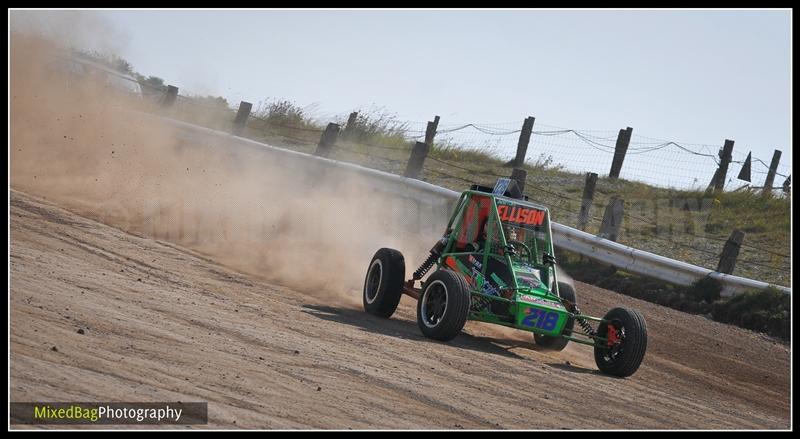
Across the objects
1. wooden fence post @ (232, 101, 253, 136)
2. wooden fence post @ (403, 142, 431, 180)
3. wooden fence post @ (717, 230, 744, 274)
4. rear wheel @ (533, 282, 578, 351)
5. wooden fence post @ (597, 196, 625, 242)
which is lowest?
rear wheel @ (533, 282, 578, 351)

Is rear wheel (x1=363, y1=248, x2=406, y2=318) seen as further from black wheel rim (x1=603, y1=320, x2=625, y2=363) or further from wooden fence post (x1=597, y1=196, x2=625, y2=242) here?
wooden fence post (x1=597, y1=196, x2=625, y2=242)

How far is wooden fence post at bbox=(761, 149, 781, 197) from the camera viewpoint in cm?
1922

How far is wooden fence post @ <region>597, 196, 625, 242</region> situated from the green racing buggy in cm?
509

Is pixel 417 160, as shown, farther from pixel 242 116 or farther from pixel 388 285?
pixel 388 285

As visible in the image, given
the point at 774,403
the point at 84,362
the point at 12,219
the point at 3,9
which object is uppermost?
the point at 3,9

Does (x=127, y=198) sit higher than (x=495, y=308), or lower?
higher

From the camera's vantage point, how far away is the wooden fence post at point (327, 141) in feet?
68.7

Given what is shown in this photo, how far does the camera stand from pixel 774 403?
9148 millimetres

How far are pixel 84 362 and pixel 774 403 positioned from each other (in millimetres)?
6459

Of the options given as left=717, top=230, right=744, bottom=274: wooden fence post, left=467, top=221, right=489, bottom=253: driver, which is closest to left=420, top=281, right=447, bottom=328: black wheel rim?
left=467, top=221, right=489, bottom=253: driver

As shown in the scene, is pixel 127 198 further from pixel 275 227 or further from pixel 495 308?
pixel 495 308

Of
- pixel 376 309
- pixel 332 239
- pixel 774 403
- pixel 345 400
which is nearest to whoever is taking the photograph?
pixel 345 400
